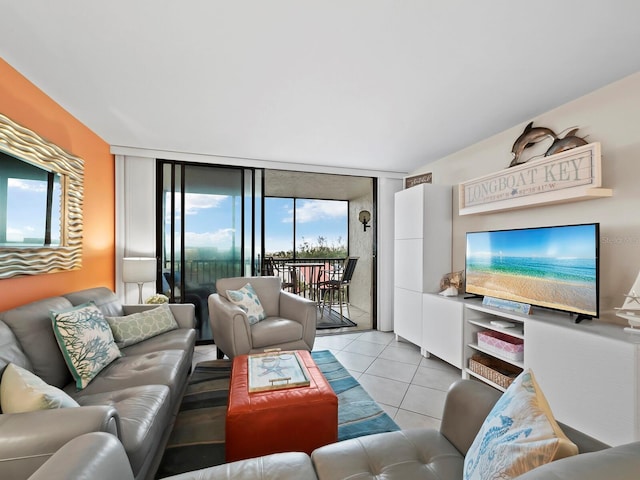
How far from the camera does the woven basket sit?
2.38 metres

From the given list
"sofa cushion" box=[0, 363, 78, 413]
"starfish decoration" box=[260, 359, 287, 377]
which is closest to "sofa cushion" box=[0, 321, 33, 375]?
"sofa cushion" box=[0, 363, 78, 413]

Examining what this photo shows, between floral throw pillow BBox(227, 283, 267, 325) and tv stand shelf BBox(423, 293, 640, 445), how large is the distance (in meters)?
2.16

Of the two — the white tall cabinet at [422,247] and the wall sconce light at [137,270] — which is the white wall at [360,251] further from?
the wall sconce light at [137,270]

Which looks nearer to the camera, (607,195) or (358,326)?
(607,195)

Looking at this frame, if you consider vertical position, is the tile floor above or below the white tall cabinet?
below

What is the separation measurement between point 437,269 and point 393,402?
1.64 m

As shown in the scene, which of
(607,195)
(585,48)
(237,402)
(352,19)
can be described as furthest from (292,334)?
(585,48)

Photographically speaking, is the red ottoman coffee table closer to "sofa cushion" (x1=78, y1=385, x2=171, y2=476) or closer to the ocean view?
"sofa cushion" (x1=78, y1=385, x2=171, y2=476)

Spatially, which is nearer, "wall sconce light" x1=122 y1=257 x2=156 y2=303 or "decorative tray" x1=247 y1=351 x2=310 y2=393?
"decorative tray" x1=247 y1=351 x2=310 y2=393

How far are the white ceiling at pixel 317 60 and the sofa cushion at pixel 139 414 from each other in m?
1.85

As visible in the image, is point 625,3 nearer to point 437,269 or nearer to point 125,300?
point 437,269

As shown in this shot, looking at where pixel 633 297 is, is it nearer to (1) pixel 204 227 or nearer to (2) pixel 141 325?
(2) pixel 141 325

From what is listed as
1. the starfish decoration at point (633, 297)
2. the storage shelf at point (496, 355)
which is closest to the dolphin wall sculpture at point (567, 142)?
the starfish decoration at point (633, 297)

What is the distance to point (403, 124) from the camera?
2.62 metres
